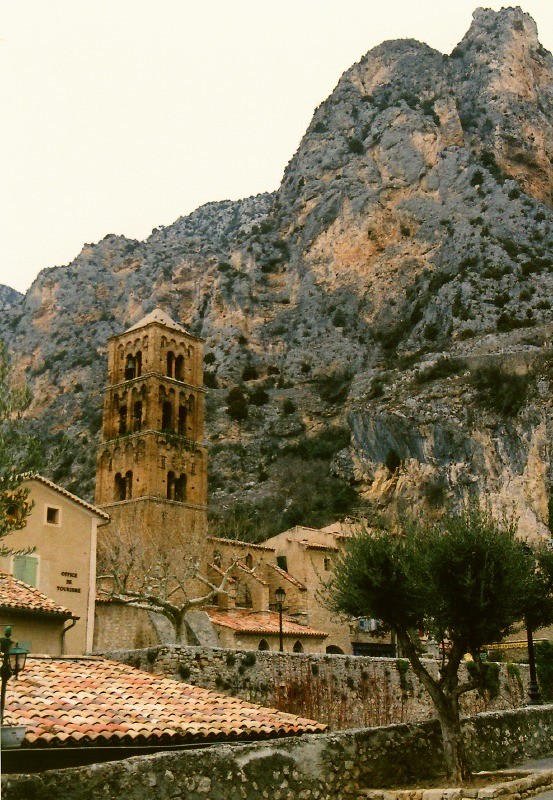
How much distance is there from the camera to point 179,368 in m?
60.1

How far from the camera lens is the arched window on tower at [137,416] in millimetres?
56781

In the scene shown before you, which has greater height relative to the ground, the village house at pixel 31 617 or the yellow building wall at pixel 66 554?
the yellow building wall at pixel 66 554

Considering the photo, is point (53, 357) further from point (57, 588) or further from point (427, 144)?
point (57, 588)

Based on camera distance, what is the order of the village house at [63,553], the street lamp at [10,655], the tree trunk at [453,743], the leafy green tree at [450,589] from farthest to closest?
the village house at [63,553] → the leafy green tree at [450,589] → the tree trunk at [453,743] → the street lamp at [10,655]

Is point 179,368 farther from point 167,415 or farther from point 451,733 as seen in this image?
point 451,733

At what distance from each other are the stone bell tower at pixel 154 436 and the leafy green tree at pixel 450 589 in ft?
104

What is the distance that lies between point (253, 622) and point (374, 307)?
6263cm

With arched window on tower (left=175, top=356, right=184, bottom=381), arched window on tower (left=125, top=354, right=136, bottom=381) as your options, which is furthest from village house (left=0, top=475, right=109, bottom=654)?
arched window on tower (left=125, top=354, right=136, bottom=381)

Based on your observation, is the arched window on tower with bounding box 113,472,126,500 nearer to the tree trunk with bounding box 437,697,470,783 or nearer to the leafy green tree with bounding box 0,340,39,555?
the leafy green tree with bounding box 0,340,39,555

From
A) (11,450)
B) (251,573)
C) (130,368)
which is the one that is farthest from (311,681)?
(130,368)

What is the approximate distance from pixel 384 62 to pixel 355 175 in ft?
86.1

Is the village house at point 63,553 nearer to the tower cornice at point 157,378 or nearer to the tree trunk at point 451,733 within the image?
the tree trunk at point 451,733

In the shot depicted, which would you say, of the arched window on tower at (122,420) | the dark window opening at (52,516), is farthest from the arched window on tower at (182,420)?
the dark window opening at (52,516)

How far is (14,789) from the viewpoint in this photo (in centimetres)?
805
